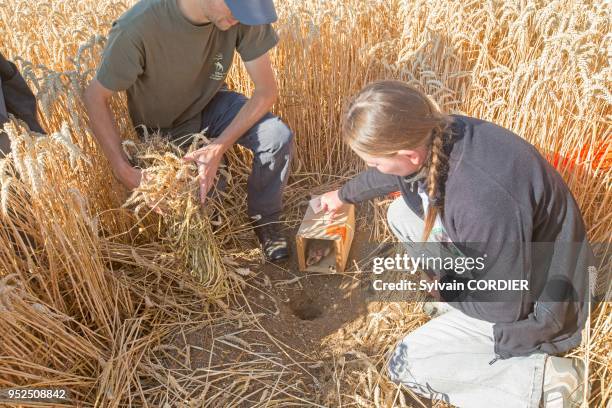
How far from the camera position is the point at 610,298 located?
162 cm

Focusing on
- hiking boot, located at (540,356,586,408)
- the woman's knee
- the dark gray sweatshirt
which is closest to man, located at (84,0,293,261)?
the woman's knee

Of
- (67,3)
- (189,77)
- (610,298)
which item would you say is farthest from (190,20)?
(610,298)

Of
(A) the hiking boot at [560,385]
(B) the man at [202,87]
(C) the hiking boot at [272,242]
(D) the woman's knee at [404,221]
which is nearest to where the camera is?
(A) the hiking boot at [560,385]

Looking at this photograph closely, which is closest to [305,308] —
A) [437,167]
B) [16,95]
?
[437,167]

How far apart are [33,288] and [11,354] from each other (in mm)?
232

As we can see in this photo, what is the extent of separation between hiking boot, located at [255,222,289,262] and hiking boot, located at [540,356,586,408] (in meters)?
1.20

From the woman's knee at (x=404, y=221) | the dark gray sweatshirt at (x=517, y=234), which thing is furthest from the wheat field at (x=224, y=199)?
the woman's knee at (x=404, y=221)

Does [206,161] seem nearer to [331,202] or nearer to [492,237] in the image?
[331,202]

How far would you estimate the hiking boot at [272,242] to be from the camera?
89.9 inches

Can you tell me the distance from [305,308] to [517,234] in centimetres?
110

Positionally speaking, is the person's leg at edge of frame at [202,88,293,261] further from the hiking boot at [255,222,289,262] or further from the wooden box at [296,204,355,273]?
the wooden box at [296,204,355,273]

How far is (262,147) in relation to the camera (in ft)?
7.14

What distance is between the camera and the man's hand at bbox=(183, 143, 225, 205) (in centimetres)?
183

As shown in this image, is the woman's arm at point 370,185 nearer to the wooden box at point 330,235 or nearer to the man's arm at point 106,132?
the wooden box at point 330,235
